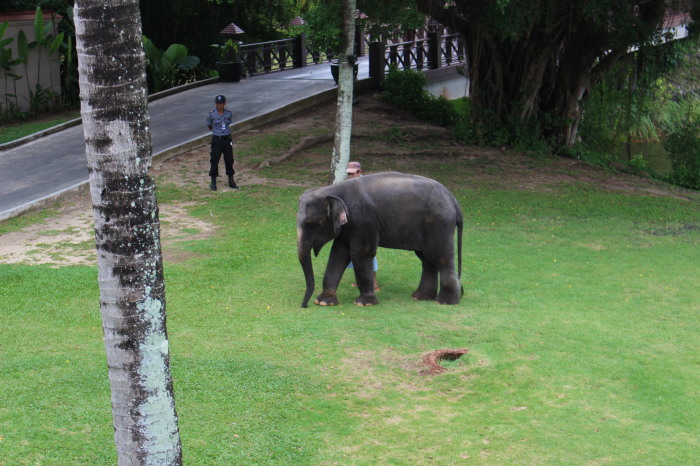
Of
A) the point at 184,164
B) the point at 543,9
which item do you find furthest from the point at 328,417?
the point at 543,9

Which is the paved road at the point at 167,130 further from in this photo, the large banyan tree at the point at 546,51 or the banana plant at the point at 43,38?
the large banyan tree at the point at 546,51

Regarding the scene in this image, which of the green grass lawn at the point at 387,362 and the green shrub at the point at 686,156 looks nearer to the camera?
the green grass lawn at the point at 387,362

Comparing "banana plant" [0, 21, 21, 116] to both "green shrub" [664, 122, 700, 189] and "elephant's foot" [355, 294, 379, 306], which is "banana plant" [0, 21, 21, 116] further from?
"green shrub" [664, 122, 700, 189]

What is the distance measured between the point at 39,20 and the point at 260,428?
1968cm

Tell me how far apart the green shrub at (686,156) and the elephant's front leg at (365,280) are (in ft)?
48.7

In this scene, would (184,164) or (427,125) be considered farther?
(427,125)

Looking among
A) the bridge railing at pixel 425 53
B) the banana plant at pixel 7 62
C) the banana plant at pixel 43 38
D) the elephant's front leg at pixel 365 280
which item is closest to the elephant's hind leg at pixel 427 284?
the elephant's front leg at pixel 365 280

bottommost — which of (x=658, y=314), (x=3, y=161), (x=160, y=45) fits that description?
(x=658, y=314)

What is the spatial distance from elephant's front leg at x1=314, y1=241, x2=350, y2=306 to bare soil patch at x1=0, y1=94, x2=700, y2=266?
11.1 feet

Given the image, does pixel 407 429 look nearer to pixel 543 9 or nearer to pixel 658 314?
pixel 658 314

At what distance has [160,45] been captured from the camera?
Answer: 29.7m

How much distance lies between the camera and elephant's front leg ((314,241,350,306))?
420 inches

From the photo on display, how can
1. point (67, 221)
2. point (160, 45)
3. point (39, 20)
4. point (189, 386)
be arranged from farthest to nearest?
point (160, 45) → point (39, 20) → point (67, 221) → point (189, 386)

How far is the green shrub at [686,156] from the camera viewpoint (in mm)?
22844
